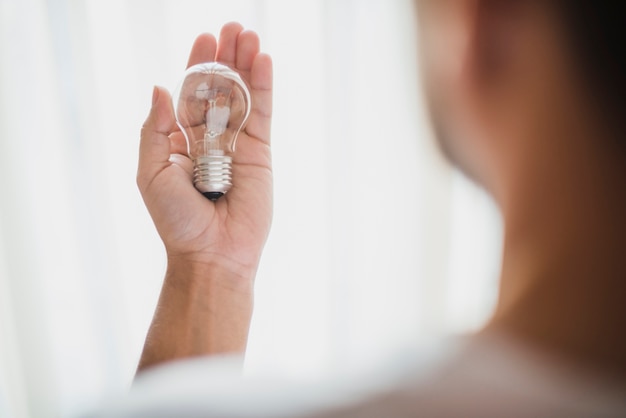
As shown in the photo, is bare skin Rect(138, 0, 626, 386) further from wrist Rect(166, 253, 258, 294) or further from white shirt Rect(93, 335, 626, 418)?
wrist Rect(166, 253, 258, 294)

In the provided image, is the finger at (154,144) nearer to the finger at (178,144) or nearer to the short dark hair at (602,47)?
the finger at (178,144)

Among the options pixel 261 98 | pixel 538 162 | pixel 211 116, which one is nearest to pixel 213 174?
pixel 211 116

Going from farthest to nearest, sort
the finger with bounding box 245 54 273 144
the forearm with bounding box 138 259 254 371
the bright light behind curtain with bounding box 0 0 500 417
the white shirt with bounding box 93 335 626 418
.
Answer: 1. the bright light behind curtain with bounding box 0 0 500 417
2. the finger with bounding box 245 54 273 144
3. the forearm with bounding box 138 259 254 371
4. the white shirt with bounding box 93 335 626 418

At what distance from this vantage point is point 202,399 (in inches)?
12.9

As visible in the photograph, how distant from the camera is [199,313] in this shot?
2.41 ft

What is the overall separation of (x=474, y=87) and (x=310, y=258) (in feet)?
2.42

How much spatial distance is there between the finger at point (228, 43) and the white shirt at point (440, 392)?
656 mm

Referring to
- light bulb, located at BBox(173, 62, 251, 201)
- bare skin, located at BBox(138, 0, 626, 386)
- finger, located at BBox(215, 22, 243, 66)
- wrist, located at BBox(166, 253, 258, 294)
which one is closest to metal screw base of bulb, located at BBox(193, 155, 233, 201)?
light bulb, located at BBox(173, 62, 251, 201)

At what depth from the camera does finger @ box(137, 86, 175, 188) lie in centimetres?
77

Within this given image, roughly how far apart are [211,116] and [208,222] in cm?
17

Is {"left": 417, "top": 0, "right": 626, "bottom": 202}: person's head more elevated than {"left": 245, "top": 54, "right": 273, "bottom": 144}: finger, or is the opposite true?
{"left": 245, "top": 54, "right": 273, "bottom": 144}: finger

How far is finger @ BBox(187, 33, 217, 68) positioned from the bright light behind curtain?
0.40 feet

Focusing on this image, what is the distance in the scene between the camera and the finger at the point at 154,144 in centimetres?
77

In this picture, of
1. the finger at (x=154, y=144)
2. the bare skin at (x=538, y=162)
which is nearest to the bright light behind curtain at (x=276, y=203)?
the finger at (x=154, y=144)
